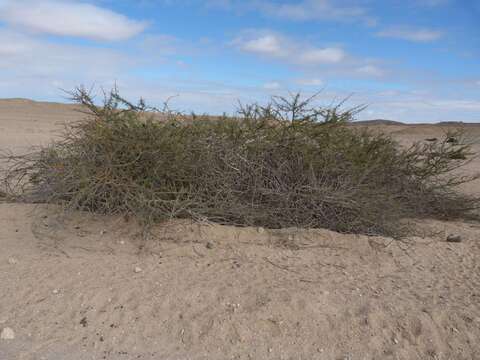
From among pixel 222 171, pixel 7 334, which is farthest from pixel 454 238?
pixel 7 334

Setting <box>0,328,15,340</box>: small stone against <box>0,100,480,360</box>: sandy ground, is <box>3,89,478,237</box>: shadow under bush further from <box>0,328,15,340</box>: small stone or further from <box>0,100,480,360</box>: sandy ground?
<box>0,328,15,340</box>: small stone

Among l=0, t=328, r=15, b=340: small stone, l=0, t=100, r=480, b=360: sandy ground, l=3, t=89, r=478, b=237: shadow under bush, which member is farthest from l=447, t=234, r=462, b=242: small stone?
l=0, t=328, r=15, b=340: small stone

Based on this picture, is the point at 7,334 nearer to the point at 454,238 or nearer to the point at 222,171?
the point at 222,171

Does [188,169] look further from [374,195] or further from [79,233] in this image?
[374,195]

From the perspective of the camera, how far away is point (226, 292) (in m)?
4.12

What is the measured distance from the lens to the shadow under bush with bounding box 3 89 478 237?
17.5ft

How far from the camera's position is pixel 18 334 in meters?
3.62

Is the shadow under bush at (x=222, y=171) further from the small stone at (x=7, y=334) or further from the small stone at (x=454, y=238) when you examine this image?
the small stone at (x=7, y=334)

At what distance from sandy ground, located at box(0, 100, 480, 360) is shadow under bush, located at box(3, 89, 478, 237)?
Result: 0.81 feet

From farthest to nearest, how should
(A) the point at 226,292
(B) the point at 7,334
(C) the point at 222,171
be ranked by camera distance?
(C) the point at 222,171 → (A) the point at 226,292 → (B) the point at 7,334

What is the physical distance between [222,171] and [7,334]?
8.80 ft

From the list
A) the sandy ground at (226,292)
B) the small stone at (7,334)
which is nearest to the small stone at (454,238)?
the sandy ground at (226,292)

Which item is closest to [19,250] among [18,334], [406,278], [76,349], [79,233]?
[79,233]

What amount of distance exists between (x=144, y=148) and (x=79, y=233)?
1034mm
